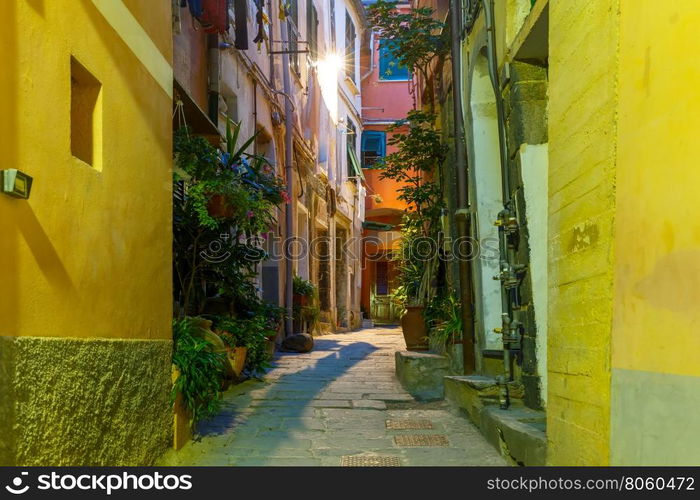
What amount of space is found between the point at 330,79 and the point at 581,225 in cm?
1530

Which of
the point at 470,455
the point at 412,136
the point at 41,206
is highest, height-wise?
the point at 412,136

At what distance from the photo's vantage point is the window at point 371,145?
23953mm

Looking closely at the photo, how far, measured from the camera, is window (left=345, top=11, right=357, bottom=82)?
20547 millimetres

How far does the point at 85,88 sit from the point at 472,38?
4.16 metres

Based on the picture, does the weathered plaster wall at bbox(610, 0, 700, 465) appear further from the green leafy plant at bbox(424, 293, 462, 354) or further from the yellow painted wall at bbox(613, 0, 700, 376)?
the green leafy plant at bbox(424, 293, 462, 354)

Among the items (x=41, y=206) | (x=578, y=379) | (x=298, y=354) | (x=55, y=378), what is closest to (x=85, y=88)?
(x=41, y=206)

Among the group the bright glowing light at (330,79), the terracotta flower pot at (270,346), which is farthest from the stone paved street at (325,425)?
the bright glowing light at (330,79)

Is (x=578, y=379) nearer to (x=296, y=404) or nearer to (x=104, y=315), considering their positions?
(x=104, y=315)

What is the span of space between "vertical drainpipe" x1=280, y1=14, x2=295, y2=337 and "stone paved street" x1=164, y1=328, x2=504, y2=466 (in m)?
2.85

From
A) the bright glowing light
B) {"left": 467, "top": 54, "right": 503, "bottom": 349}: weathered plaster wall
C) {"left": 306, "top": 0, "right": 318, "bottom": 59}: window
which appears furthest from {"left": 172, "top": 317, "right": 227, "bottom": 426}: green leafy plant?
the bright glowing light

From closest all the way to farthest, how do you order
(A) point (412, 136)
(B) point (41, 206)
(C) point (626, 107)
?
(C) point (626, 107)
(B) point (41, 206)
(A) point (412, 136)

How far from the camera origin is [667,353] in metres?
2.45

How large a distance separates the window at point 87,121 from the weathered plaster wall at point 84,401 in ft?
3.22

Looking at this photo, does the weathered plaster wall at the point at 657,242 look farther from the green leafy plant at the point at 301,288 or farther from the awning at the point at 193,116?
the green leafy plant at the point at 301,288
